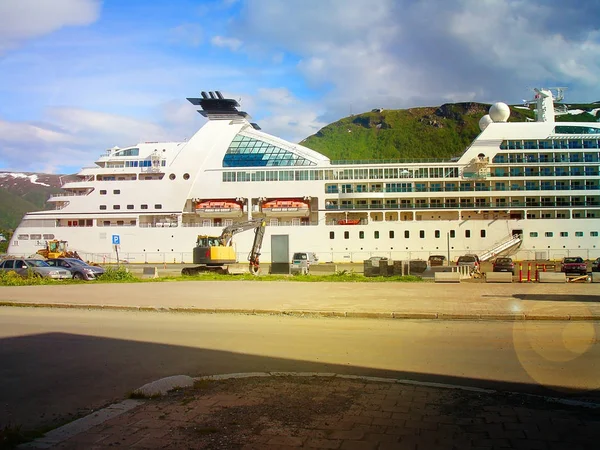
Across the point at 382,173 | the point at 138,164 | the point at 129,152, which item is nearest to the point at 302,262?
the point at 382,173

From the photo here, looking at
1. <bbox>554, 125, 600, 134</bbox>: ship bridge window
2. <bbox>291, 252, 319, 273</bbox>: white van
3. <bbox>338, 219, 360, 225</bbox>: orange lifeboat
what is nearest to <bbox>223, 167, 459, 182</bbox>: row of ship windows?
<bbox>338, 219, 360, 225</bbox>: orange lifeboat

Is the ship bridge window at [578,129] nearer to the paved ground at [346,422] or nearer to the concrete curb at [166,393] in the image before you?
the paved ground at [346,422]

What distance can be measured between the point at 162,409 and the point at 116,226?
165 ft

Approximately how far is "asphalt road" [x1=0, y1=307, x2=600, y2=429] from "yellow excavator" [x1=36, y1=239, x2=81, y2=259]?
125ft

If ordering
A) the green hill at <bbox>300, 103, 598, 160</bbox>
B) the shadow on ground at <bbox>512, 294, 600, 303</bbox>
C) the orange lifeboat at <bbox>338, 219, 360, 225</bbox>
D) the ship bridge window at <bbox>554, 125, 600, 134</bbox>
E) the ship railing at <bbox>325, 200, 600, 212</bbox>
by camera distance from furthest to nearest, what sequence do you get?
1. the green hill at <bbox>300, 103, 598, 160</bbox>
2. the ship bridge window at <bbox>554, 125, 600, 134</bbox>
3. the ship railing at <bbox>325, 200, 600, 212</bbox>
4. the orange lifeboat at <bbox>338, 219, 360, 225</bbox>
5. the shadow on ground at <bbox>512, 294, 600, 303</bbox>

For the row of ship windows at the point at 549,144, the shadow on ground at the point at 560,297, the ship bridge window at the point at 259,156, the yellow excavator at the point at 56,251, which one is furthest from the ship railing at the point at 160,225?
the shadow on ground at the point at 560,297

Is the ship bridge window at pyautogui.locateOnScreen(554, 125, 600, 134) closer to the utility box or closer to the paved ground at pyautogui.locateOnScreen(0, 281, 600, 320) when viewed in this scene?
the utility box

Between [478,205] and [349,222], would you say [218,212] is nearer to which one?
[349,222]

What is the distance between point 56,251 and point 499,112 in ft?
160

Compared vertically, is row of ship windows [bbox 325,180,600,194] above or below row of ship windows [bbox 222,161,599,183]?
below

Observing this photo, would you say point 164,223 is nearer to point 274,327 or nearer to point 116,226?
point 116,226

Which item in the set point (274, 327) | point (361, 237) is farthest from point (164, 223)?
point (274, 327)

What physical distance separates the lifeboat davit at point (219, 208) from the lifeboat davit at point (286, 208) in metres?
2.88

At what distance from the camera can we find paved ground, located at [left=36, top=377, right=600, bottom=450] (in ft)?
14.5
